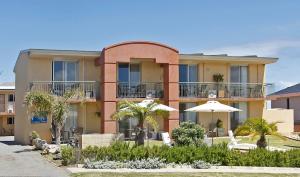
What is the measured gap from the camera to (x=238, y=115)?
38.3 m

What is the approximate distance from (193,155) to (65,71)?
15789 mm

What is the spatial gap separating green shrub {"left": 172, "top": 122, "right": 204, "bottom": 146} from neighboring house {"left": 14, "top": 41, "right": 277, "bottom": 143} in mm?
9439

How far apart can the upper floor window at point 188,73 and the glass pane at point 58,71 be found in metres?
8.62

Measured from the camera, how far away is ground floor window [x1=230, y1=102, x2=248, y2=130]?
3806 cm

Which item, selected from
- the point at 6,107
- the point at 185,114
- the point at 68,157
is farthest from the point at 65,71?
the point at 6,107

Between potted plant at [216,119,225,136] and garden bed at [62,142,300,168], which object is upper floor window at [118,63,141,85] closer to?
potted plant at [216,119,225,136]

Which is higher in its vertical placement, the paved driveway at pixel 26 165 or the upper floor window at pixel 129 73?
the upper floor window at pixel 129 73

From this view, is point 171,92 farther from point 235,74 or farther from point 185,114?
point 235,74

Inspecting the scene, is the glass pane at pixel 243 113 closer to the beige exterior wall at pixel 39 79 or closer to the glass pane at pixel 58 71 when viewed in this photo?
the beige exterior wall at pixel 39 79

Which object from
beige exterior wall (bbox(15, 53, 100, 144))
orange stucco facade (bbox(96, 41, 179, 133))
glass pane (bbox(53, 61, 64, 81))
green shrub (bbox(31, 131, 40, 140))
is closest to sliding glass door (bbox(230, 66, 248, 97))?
orange stucco facade (bbox(96, 41, 179, 133))

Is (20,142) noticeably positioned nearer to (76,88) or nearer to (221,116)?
(76,88)

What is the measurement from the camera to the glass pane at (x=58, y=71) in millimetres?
33188

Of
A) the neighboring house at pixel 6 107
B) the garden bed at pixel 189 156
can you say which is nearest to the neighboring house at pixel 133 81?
the neighboring house at pixel 6 107

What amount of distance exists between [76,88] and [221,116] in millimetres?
11445
